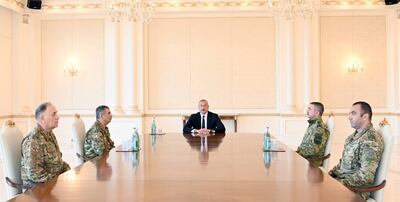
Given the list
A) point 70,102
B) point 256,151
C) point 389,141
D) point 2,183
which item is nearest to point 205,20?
point 70,102

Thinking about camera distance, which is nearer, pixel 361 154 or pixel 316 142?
pixel 361 154

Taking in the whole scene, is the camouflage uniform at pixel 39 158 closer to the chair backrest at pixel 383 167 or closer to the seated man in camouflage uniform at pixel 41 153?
the seated man in camouflage uniform at pixel 41 153

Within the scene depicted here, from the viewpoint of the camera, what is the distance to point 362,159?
3.47 meters

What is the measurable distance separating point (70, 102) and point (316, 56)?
5.79 metres

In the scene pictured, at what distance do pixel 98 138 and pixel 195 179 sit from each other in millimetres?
2178

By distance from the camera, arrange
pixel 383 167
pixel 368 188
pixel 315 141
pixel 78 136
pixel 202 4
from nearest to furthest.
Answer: pixel 368 188 < pixel 383 167 < pixel 315 141 < pixel 78 136 < pixel 202 4

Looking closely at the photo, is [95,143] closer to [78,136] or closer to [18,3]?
[78,136]

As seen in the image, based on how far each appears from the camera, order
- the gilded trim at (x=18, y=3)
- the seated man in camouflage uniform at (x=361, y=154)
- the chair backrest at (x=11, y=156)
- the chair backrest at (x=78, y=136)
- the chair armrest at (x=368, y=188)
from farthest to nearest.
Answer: the gilded trim at (x=18, y=3) < the chair backrest at (x=78, y=136) < the chair backrest at (x=11, y=156) < the seated man in camouflage uniform at (x=361, y=154) < the chair armrest at (x=368, y=188)

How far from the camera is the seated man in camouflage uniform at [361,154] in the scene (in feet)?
11.0

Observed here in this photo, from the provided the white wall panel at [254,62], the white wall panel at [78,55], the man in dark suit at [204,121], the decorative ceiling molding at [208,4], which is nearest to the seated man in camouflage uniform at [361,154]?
the man in dark suit at [204,121]

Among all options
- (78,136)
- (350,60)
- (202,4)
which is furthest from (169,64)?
(78,136)

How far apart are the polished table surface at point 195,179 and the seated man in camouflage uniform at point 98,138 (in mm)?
465

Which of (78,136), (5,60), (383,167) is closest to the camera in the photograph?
(383,167)

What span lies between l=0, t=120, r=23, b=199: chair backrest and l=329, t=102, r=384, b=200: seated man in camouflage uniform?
Result: 253cm
